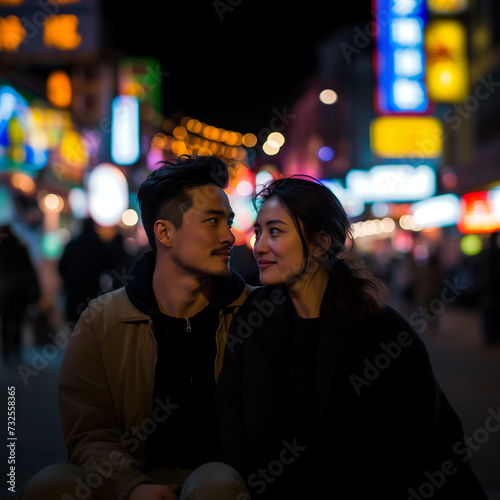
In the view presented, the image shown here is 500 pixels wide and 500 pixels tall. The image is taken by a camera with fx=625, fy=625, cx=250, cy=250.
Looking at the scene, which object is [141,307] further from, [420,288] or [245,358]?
[420,288]

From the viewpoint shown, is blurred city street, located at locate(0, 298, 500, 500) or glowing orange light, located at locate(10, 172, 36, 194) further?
glowing orange light, located at locate(10, 172, 36, 194)

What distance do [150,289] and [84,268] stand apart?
5866 mm

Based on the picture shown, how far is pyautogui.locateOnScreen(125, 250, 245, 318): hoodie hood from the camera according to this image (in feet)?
10.1

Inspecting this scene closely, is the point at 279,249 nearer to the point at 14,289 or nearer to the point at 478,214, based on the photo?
the point at 14,289

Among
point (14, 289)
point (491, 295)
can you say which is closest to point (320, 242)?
point (14, 289)

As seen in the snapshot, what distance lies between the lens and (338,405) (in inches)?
108

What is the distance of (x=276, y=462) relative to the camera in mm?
2732

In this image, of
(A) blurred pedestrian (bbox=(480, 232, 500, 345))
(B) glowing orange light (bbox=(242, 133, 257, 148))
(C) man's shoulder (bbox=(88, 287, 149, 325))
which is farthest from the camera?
(B) glowing orange light (bbox=(242, 133, 257, 148))

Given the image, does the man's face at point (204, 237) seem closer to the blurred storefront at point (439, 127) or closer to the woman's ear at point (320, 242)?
the woman's ear at point (320, 242)

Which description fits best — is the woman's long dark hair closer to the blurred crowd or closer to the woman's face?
the woman's face

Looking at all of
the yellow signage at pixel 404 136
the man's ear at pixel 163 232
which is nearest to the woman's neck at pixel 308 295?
the man's ear at pixel 163 232

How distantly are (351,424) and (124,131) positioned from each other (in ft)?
92.1

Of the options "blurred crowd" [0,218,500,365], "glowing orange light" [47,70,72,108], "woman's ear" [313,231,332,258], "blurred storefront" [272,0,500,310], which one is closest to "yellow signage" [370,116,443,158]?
"blurred storefront" [272,0,500,310]

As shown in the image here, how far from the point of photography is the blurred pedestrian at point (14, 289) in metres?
9.48
